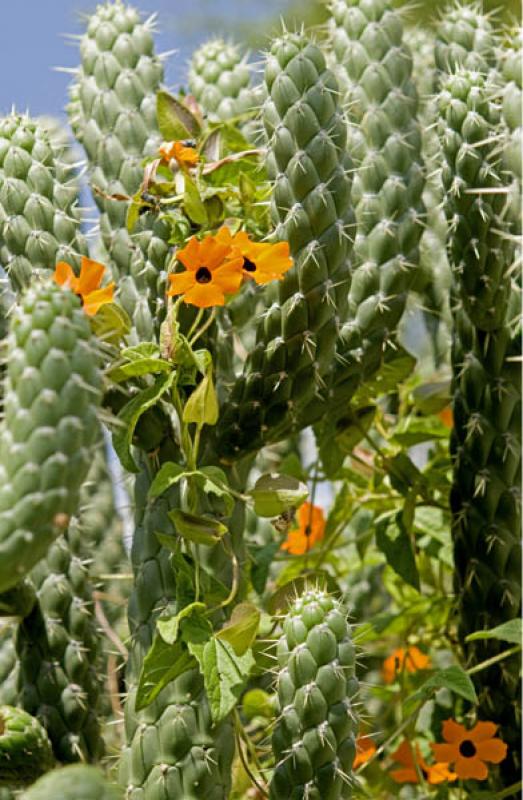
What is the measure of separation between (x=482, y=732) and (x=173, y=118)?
0.99 m

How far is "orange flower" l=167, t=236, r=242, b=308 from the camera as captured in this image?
64.7 inches

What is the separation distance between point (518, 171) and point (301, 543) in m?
0.81

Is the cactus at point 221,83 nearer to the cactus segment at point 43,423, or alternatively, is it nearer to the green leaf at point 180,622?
the green leaf at point 180,622

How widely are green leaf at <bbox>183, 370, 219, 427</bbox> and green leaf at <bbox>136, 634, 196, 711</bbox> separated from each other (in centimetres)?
26

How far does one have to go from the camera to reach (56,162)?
6.23 ft

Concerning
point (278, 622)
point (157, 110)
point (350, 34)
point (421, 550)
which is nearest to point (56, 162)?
point (157, 110)

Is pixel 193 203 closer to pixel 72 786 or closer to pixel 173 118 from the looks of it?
pixel 173 118

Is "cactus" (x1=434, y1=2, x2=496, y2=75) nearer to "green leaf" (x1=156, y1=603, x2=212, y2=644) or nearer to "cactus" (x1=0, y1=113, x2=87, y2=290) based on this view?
"cactus" (x1=0, y1=113, x2=87, y2=290)

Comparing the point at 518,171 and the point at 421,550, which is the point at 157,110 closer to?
the point at 518,171

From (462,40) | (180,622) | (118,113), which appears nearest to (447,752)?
(180,622)

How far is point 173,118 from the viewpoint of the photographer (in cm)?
190

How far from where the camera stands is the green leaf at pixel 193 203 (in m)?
1.73

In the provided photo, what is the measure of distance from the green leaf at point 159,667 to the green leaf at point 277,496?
218 mm

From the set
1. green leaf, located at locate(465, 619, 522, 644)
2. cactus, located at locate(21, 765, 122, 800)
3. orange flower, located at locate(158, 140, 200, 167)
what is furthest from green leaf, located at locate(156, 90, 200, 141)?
cactus, located at locate(21, 765, 122, 800)
